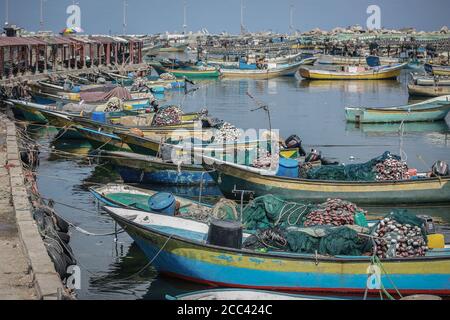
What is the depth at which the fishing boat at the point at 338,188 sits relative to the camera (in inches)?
733

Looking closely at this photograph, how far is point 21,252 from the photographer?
37.4 feet

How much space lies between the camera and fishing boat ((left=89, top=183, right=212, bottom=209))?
15320mm

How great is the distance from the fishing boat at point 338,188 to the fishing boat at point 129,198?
3.34m

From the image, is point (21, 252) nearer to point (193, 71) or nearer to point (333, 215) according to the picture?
point (333, 215)

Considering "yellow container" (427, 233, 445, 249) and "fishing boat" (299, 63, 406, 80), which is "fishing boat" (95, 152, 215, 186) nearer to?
"yellow container" (427, 233, 445, 249)

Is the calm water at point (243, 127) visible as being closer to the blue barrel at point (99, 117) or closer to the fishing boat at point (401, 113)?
the fishing boat at point (401, 113)

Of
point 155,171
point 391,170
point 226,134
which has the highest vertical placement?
point 226,134

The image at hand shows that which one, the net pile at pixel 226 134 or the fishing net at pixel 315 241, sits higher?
the net pile at pixel 226 134

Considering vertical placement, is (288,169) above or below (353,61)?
below

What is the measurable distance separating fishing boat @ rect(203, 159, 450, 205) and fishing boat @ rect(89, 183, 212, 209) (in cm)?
334

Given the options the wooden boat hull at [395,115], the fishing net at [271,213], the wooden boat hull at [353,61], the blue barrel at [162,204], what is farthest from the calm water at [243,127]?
the wooden boat hull at [353,61]

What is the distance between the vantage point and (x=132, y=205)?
1541cm

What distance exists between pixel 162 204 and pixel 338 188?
574cm

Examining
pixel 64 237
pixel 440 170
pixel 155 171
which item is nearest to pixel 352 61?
pixel 155 171
